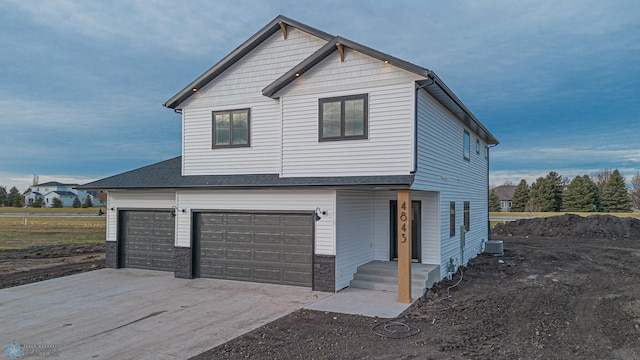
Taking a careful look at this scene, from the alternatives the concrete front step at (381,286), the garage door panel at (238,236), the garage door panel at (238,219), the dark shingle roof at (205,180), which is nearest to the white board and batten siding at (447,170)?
the dark shingle roof at (205,180)

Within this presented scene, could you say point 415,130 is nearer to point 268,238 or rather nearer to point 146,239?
point 268,238

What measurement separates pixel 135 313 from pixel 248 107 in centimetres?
645

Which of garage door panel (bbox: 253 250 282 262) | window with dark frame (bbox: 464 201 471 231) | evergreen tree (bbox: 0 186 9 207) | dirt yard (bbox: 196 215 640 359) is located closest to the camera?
dirt yard (bbox: 196 215 640 359)

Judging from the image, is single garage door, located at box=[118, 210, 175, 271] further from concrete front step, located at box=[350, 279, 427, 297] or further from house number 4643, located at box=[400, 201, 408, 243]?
house number 4643, located at box=[400, 201, 408, 243]

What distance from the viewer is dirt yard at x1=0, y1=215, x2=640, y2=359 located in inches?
225

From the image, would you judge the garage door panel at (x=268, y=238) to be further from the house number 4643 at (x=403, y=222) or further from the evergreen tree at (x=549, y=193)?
the evergreen tree at (x=549, y=193)

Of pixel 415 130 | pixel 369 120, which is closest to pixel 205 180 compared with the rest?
pixel 369 120

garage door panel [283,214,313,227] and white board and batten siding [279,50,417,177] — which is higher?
white board and batten siding [279,50,417,177]

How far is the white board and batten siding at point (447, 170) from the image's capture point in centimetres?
978

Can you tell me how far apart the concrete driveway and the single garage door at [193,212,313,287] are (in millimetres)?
340

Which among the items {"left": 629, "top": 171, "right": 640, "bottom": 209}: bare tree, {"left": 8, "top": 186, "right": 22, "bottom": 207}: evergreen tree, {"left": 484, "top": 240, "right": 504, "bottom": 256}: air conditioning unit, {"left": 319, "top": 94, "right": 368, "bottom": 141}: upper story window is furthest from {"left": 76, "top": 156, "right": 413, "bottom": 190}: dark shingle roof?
{"left": 8, "top": 186, "right": 22, "bottom": 207}: evergreen tree

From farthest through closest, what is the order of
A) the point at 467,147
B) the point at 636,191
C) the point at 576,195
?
the point at 636,191
the point at 576,195
the point at 467,147

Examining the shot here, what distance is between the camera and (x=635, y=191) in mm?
61281

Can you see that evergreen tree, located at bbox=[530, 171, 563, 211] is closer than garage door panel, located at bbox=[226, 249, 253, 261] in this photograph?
No
